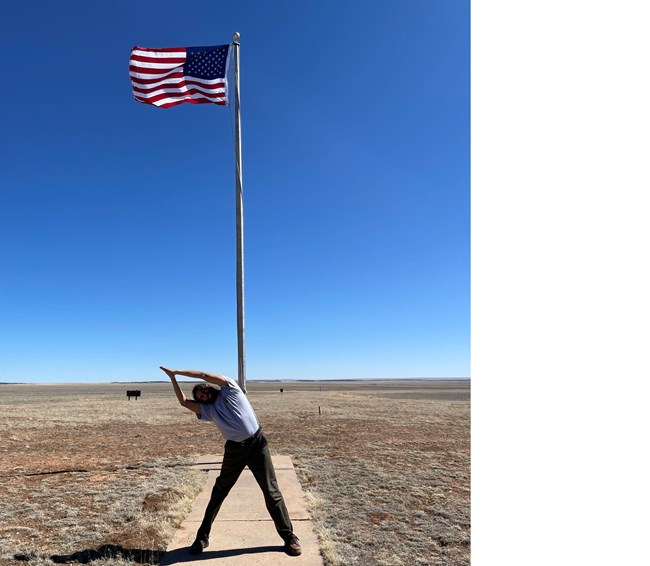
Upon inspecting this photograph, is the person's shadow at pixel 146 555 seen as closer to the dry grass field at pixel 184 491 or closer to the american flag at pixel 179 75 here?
the dry grass field at pixel 184 491

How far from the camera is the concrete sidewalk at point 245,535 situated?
4809 mm

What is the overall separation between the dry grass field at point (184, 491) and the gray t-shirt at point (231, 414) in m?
1.46

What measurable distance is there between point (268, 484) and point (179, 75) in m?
7.23

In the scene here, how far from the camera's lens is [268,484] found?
493cm

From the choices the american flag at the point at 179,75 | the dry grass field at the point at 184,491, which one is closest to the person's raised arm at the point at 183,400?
the dry grass field at the point at 184,491

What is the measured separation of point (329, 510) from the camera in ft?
22.1

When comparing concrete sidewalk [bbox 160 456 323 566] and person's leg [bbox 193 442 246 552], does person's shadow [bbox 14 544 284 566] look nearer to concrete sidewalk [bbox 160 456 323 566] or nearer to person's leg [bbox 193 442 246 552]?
concrete sidewalk [bbox 160 456 323 566]

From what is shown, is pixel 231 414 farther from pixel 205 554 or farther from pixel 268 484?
pixel 205 554

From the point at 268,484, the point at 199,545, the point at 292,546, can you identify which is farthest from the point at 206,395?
the point at 292,546

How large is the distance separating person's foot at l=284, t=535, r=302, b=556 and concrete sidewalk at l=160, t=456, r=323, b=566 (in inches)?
1.8

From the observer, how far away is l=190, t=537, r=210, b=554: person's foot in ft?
16.2
